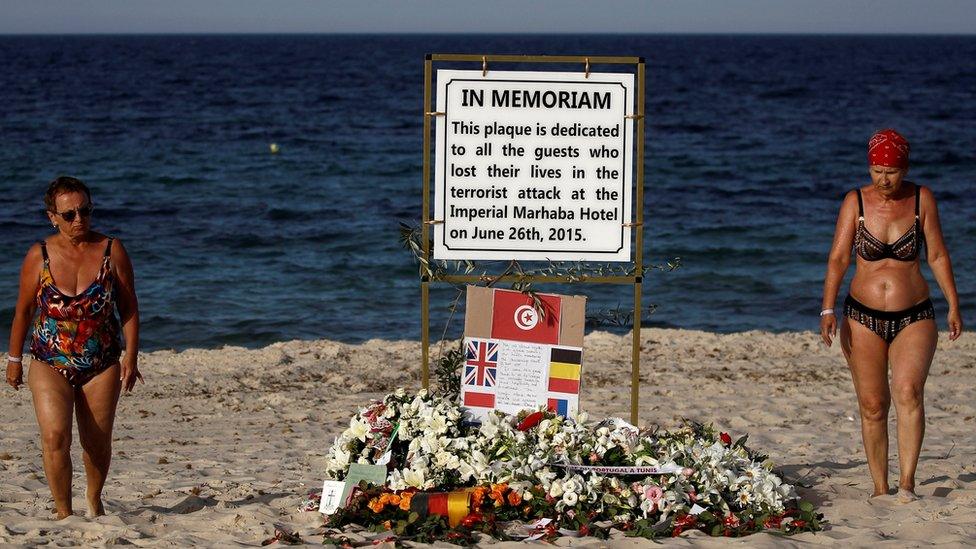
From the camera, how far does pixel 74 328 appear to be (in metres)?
5.39

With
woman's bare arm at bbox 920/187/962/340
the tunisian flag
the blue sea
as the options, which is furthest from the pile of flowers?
the blue sea

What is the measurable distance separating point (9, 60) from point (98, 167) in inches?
2324

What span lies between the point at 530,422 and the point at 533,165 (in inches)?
50.4

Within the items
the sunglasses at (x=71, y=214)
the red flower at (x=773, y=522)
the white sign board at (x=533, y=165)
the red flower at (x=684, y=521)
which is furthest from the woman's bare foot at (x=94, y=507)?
the red flower at (x=773, y=522)

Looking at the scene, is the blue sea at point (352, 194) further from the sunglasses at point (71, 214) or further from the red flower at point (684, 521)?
the red flower at point (684, 521)

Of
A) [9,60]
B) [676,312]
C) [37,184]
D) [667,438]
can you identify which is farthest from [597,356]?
[9,60]

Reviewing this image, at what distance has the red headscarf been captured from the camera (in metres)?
5.55

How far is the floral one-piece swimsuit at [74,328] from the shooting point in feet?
17.7

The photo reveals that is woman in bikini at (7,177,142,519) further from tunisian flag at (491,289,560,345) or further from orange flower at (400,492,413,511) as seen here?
tunisian flag at (491,289,560,345)

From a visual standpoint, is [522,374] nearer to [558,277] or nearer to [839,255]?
[558,277]

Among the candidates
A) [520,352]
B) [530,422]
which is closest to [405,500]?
[530,422]

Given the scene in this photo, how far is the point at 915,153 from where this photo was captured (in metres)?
30.9

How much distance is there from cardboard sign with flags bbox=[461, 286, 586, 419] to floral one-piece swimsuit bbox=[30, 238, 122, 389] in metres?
1.75

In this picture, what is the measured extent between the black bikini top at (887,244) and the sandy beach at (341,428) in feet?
3.95
